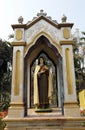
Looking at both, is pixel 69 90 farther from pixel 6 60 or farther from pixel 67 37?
pixel 6 60

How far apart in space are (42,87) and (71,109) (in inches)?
55.5

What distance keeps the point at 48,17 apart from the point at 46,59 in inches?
66.6

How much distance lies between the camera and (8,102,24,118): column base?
5691 mm

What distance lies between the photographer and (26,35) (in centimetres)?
667

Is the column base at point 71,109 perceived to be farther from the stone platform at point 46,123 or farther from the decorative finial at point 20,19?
the decorative finial at point 20,19

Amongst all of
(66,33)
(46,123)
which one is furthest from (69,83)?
(66,33)

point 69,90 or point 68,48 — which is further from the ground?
point 68,48

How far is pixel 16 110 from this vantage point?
5.77 metres

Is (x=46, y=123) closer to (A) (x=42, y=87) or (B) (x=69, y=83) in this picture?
(B) (x=69, y=83)

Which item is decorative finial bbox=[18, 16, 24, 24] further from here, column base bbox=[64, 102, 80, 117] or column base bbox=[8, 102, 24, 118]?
column base bbox=[64, 102, 80, 117]

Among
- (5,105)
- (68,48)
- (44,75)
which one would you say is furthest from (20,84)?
(5,105)

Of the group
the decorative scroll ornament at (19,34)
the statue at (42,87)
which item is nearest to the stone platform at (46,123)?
the statue at (42,87)

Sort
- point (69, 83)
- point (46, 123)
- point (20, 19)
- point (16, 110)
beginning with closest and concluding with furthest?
point (46, 123) < point (16, 110) < point (69, 83) < point (20, 19)

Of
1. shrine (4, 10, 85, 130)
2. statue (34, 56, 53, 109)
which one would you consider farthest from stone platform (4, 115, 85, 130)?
statue (34, 56, 53, 109)
